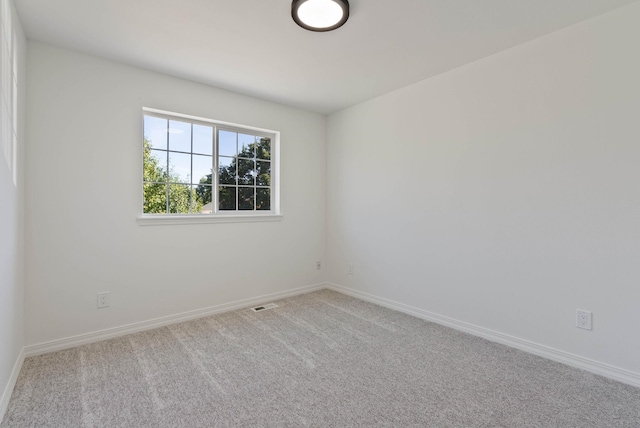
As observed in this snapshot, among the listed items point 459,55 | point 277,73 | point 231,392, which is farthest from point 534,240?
point 277,73

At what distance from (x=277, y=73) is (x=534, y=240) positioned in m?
2.60

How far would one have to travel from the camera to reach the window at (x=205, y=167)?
296cm

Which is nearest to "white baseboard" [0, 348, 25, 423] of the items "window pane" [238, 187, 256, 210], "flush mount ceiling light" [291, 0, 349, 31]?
"window pane" [238, 187, 256, 210]

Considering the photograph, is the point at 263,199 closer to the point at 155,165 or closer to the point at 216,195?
the point at 216,195

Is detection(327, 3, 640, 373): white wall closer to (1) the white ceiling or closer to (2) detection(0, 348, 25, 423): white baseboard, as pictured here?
(1) the white ceiling

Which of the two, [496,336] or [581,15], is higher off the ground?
[581,15]

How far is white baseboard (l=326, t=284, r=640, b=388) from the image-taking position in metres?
2.00

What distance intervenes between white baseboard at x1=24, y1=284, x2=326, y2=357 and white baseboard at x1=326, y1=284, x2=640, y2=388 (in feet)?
4.40

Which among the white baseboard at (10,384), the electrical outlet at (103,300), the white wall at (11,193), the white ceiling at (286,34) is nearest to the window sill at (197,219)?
the electrical outlet at (103,300)

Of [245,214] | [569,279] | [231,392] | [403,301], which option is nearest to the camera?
[231,392]

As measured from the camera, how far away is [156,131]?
297cm

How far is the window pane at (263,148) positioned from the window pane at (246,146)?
0.07 m

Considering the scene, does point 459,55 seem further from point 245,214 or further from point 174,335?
point 174,335

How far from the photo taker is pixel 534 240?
7.77 ft
